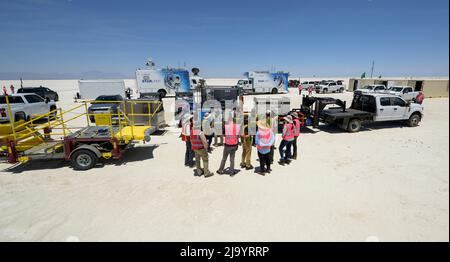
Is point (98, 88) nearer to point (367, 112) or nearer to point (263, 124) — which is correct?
point (263, 124)

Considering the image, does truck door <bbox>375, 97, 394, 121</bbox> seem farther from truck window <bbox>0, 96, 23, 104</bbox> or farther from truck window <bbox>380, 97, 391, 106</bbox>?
truck window <bbox>0, 96, 23, 104</bbox>

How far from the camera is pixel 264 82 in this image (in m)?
29.5

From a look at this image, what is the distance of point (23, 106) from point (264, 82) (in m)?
24.3

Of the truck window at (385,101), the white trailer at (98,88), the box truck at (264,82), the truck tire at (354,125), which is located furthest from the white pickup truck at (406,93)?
the white trailer at (98,88)

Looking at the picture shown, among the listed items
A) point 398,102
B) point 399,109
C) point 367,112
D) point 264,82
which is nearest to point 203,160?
point 367,112

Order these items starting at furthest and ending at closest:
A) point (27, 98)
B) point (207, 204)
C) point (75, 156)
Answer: point (27, 98), point (75, 156), point (207, 204)

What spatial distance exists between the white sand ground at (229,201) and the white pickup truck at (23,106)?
5.91 metres

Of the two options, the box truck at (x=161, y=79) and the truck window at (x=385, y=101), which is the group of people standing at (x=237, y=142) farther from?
the box truck at (x=161, y=79)

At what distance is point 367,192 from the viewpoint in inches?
194

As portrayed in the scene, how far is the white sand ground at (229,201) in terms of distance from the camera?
371 cm

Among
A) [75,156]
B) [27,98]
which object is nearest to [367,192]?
[75,156]

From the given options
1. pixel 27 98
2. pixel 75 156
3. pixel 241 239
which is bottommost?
pixel 241 239

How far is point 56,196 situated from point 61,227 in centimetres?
136
